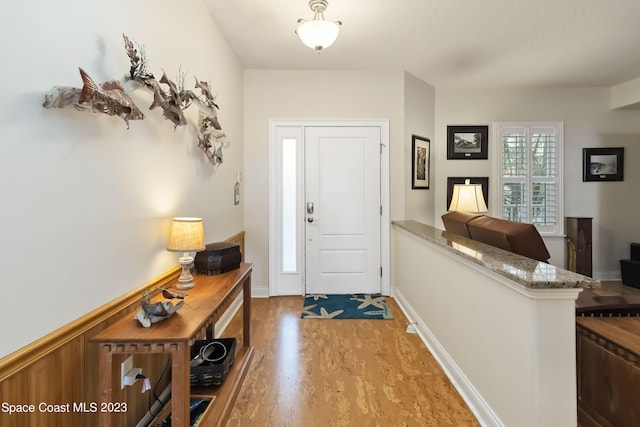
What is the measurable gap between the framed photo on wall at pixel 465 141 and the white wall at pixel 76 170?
3.51m

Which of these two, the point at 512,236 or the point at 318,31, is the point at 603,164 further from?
the point at 318,31

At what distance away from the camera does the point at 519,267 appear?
1.43 m

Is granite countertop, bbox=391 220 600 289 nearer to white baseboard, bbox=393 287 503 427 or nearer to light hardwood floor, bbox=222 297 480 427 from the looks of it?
white baseboard, bbox=393 287 503 427

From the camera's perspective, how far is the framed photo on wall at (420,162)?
380 cm

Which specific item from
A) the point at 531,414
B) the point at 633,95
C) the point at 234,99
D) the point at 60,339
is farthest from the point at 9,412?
the point at 633,95

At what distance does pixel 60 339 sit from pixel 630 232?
6.12 meters

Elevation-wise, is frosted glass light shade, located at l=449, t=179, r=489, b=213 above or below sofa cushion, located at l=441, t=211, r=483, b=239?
above

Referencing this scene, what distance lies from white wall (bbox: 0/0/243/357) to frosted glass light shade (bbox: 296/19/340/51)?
2.70 ft

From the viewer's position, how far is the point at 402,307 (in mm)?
3271

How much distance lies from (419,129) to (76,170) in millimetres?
3666

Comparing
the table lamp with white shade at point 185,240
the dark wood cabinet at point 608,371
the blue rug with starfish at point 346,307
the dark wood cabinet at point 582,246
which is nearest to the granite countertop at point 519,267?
the dark wood cabinet at point 608,371

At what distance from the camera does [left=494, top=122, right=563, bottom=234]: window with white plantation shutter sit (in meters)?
4.21

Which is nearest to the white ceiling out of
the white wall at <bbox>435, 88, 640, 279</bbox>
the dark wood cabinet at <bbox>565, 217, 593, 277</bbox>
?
the white wall at <bbox>435, 88, 640, 279</bbox>

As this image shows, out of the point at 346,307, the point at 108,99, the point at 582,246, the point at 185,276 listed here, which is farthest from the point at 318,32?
the point at 582,246
